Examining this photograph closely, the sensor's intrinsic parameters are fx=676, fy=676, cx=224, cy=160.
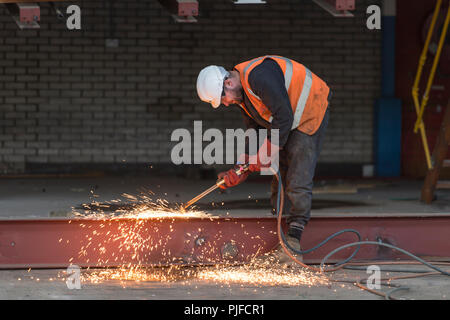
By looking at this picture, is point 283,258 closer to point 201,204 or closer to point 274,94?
point 274,94

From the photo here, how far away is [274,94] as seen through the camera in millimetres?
3990

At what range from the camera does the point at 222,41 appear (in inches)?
384

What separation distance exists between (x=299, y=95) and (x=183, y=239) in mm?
1160

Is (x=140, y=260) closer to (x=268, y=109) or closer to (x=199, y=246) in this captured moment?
(x=199, y=246)

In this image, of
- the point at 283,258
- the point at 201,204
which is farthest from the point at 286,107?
the point at 201,204

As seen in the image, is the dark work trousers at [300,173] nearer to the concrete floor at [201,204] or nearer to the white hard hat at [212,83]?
the concrete floor at [201,204]

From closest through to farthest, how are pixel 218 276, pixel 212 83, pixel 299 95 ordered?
pixel 218 276 < pixel 212 83 < pixel 299 95

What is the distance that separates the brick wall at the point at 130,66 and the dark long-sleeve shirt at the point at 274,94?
18.5 ft

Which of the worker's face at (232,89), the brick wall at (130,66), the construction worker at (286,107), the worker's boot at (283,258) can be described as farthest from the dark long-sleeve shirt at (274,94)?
the brick wall at (130,66)

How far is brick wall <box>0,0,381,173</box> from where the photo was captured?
381 inches

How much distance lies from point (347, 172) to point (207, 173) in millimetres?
2134

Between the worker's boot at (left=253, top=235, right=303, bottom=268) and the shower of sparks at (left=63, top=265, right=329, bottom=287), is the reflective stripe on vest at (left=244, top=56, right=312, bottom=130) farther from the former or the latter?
the shower of sparks at (left=63, top=265, right=329, bottom=287)

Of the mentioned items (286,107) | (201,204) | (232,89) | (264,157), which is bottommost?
(201,204)

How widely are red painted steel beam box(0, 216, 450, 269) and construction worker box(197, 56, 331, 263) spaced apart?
22 centimetres
